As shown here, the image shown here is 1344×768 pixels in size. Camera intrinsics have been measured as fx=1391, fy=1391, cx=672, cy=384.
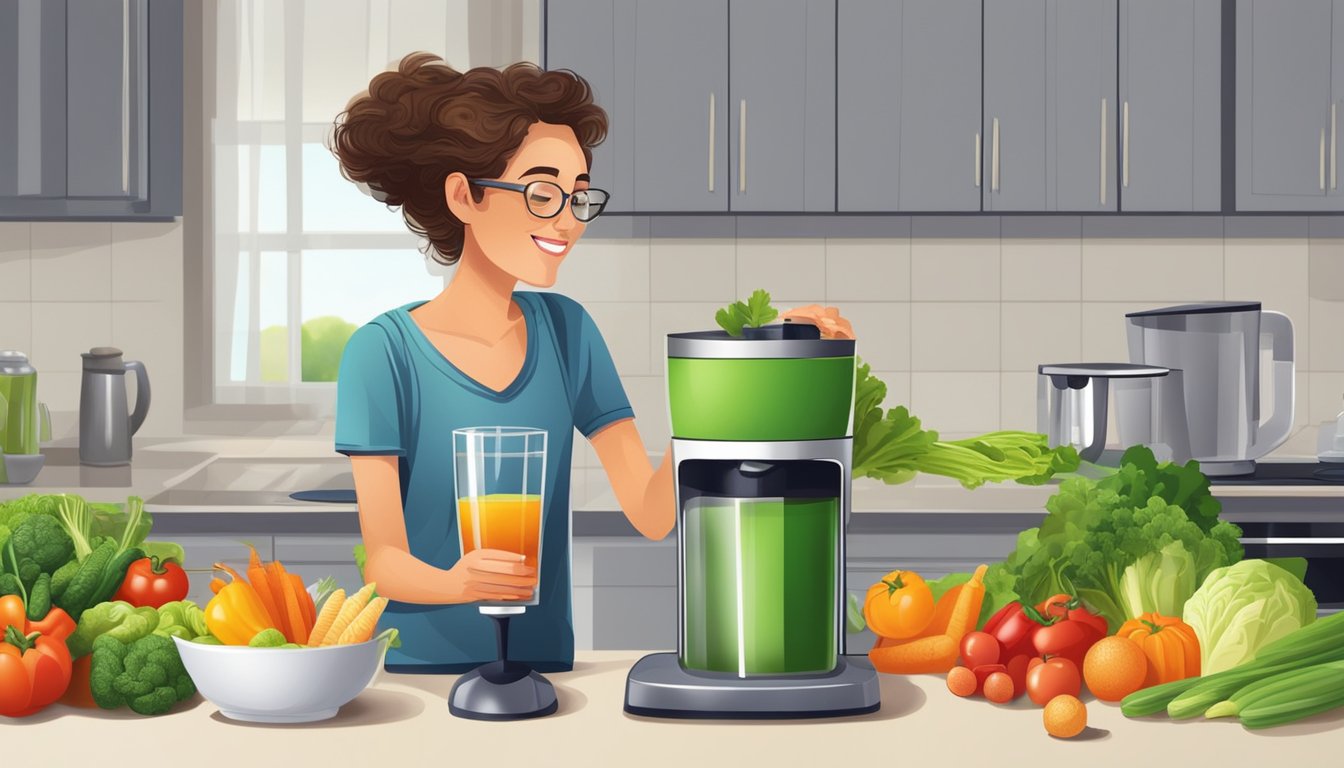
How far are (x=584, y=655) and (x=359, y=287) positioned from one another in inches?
91.2

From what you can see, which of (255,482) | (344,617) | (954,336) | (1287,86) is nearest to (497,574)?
(344,617)

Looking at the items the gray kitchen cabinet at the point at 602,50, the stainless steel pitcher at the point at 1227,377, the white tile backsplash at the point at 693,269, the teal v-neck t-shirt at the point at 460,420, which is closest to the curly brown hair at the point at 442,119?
the teal v-neck t-shirt at the point at 460,420

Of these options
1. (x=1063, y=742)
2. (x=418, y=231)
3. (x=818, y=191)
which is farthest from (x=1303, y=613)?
(x=818, y=191)

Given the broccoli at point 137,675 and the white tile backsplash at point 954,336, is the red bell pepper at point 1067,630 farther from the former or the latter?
the white tile backsplash at point 954,336

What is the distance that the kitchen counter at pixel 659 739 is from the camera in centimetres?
107

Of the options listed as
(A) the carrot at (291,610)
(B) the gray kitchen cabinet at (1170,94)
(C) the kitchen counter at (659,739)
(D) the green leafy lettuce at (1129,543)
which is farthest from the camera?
(B) the gray kitchen cabinet at (1170,94)

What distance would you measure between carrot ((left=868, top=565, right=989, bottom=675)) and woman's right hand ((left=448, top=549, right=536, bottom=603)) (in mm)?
402

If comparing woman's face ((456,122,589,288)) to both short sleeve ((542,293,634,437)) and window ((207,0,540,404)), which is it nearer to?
short sleeve ((542,293,634,437))

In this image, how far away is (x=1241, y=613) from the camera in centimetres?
122

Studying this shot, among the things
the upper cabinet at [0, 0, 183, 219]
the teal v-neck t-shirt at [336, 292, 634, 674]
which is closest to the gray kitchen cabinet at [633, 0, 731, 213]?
the upper cabinet at [0, 0, 183, 219]

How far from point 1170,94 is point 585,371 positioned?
2061 millimetres

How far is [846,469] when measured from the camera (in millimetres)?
1196

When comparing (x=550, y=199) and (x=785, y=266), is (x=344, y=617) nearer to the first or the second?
(x=550, y=199)

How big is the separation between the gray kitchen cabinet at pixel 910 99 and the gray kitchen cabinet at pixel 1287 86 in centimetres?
59
